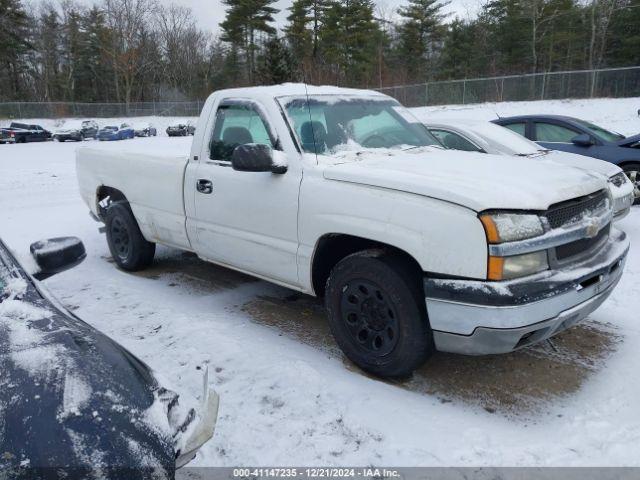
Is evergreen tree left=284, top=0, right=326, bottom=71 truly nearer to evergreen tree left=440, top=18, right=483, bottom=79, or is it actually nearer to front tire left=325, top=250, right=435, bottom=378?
evergreen tree left=440, top=18, right=483, bottom=79

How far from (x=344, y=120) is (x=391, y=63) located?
48685 millimetres

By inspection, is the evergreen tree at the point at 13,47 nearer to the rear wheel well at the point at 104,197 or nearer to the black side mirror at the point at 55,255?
the rear wheel well at the point at 104,197

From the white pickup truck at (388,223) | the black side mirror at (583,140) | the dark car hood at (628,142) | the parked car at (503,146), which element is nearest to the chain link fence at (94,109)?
the black side mirror at (583,140)

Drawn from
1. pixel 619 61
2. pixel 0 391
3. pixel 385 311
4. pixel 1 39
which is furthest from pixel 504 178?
pixel 1 39

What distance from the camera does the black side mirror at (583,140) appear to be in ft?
27.5

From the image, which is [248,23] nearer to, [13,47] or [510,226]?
[13,47]

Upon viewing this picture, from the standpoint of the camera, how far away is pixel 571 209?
3.10 m

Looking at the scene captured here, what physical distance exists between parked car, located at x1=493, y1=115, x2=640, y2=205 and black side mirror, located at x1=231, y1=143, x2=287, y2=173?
264 inches

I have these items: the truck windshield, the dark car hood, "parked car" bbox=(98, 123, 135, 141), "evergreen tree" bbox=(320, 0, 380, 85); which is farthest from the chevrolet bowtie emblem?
"evergreen tree" bbox=(320, 0, 380, 85)

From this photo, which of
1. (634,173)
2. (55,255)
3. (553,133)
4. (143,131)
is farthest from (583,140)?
(143,131)

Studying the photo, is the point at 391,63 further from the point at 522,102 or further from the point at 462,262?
the point at 462,262

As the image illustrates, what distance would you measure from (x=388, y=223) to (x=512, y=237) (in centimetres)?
71

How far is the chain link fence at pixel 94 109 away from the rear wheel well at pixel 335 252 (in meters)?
48.5

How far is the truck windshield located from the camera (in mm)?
3906
